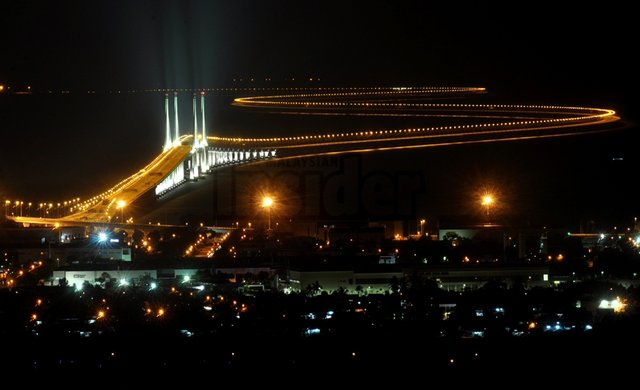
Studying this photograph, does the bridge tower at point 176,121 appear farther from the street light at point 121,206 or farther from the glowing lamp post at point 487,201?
the glowing lamp post at point 487,201

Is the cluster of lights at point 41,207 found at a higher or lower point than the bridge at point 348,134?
lower

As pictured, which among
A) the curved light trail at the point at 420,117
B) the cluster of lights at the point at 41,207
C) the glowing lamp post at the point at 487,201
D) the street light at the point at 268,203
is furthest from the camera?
the cluster of lights at the point at 41,207

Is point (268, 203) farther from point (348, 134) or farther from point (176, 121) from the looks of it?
point (176, 121)

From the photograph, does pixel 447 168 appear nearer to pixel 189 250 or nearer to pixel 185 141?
pixel 189 250

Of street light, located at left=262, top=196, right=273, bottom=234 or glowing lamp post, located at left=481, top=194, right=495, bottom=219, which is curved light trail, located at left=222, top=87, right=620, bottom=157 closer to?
glowing lamp post, located at left=481, top=194, right=495, bottom=219

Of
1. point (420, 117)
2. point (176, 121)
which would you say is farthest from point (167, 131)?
point (420, 117)

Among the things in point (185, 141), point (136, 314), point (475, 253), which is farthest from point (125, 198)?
point (136, 314)

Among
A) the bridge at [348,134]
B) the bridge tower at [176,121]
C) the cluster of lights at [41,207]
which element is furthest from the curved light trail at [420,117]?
the cluster of lights at [41,207]

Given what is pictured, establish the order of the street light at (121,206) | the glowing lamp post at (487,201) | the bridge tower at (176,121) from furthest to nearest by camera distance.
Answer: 1. the bridge tower at (176,121)
2. the street light at (121,206)
3. the glowing lamp post at (487,201)
